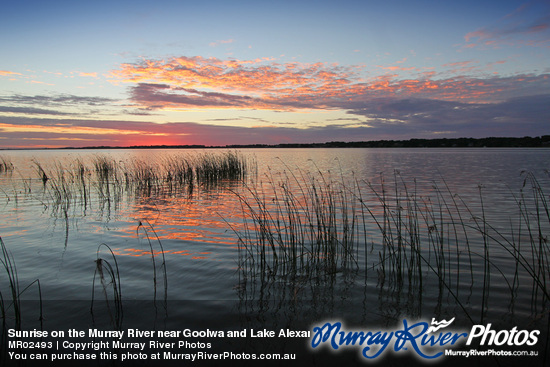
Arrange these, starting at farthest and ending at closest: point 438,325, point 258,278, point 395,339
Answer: point 258,278 → point 438,325 → point 395,339

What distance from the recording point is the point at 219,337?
3.85 meters

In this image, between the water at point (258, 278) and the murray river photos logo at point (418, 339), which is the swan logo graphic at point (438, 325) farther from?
the water at point (258, 278)

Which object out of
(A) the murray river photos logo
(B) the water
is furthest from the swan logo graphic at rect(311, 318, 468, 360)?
(B) the water

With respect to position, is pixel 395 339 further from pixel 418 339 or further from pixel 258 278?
pixel 258 278

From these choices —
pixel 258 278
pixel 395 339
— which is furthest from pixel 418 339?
pixel 258 278

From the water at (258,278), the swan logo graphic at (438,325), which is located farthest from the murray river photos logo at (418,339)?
the water at (258,278)

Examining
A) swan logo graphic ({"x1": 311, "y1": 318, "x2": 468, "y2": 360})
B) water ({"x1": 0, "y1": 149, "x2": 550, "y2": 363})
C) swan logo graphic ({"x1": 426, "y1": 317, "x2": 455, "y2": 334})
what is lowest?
swan logo graphic ({"x1": 311, "y1": 318, "x2": 468, "y2": 360})

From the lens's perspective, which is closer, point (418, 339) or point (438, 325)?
point (418, 339)

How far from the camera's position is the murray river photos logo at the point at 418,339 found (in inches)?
146

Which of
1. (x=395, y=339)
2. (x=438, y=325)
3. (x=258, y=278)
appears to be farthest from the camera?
(x=258, y=278)

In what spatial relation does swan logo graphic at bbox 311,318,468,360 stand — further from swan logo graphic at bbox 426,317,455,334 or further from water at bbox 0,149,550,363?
water at bbox 0,149,550,363

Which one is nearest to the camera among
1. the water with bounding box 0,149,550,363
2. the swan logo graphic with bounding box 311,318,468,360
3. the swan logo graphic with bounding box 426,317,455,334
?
the swan logo graphic with bounding box 311,318,468,360

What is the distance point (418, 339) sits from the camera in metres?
3.88

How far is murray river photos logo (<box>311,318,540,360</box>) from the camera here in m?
3.72
